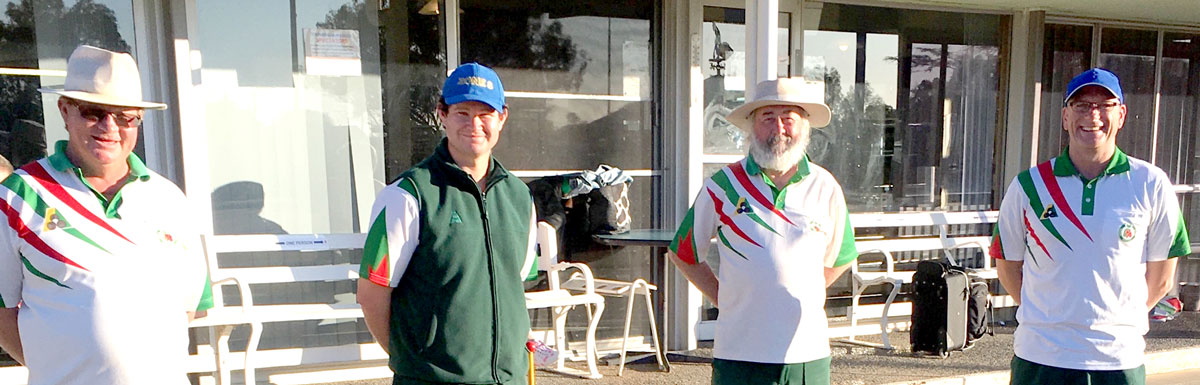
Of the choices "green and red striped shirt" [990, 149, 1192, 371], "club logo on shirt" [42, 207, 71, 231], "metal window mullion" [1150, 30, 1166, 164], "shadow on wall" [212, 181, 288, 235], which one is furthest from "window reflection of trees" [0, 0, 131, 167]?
"metal window mullion" [1150, 30, 1166, 164]

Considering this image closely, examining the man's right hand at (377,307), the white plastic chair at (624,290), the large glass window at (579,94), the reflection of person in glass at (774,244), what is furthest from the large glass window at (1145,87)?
the man's right hand at (377,307)

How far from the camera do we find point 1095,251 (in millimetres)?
2383

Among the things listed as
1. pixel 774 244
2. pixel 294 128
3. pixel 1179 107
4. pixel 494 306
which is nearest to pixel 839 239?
pixel 774 244

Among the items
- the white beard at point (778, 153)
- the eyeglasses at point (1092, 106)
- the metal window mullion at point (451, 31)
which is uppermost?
the metal window mullion at point (451, 31)

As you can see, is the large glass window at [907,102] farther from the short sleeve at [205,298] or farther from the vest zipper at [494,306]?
the short sleeve at [205,298]

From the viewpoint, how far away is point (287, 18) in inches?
180

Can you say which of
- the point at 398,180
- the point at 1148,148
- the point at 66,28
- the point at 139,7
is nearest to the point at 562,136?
the point at 139,7

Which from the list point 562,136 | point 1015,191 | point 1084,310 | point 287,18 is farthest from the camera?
point 562,136

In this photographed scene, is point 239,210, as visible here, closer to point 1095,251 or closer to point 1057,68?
point 1095,251

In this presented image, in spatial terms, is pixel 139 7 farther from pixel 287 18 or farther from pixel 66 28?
pixel 287 18

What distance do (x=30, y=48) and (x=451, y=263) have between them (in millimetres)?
3603

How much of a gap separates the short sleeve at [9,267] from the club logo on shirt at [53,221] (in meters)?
0.07

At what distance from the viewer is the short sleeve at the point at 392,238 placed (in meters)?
1.89

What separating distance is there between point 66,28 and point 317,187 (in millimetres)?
1570
